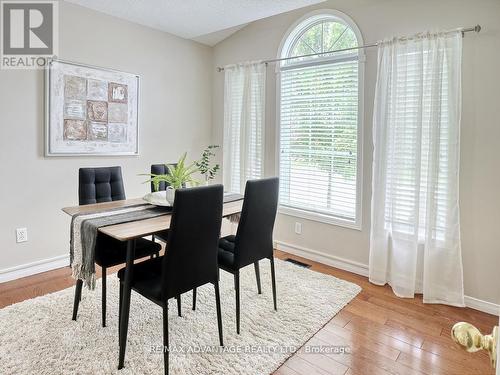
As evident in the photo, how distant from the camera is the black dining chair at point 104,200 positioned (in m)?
2.24

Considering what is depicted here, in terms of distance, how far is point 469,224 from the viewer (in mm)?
2631

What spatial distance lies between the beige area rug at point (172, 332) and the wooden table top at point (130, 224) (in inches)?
29.5

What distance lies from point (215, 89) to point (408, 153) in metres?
2.65

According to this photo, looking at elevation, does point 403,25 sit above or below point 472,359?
above

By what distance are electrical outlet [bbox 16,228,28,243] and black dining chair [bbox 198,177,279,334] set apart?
6.29 ft

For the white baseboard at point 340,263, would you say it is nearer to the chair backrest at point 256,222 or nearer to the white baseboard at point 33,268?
the chair backrest at point 256,222

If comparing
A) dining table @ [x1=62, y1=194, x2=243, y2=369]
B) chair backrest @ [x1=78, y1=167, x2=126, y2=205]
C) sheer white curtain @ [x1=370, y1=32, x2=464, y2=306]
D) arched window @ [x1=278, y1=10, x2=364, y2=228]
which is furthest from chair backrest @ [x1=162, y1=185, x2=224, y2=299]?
arched window @ [x1=278, y1=10, x2=364, y2=228]

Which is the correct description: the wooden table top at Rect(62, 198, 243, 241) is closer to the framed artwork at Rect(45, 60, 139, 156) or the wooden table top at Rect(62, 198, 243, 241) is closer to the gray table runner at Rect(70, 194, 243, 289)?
the gray table runner at Rect(70, 194, 243, 289)

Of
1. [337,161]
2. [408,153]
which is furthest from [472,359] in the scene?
[337,161]

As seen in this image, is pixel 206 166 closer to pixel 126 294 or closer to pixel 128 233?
pixel 128 233

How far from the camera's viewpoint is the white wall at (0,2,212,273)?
9.55 feet

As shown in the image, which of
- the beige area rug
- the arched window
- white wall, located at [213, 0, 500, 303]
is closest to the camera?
the beige area rug

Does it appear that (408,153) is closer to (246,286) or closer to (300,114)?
(300,114)

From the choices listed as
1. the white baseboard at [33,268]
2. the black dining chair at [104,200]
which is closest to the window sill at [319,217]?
the black dining chair at [104,200]
